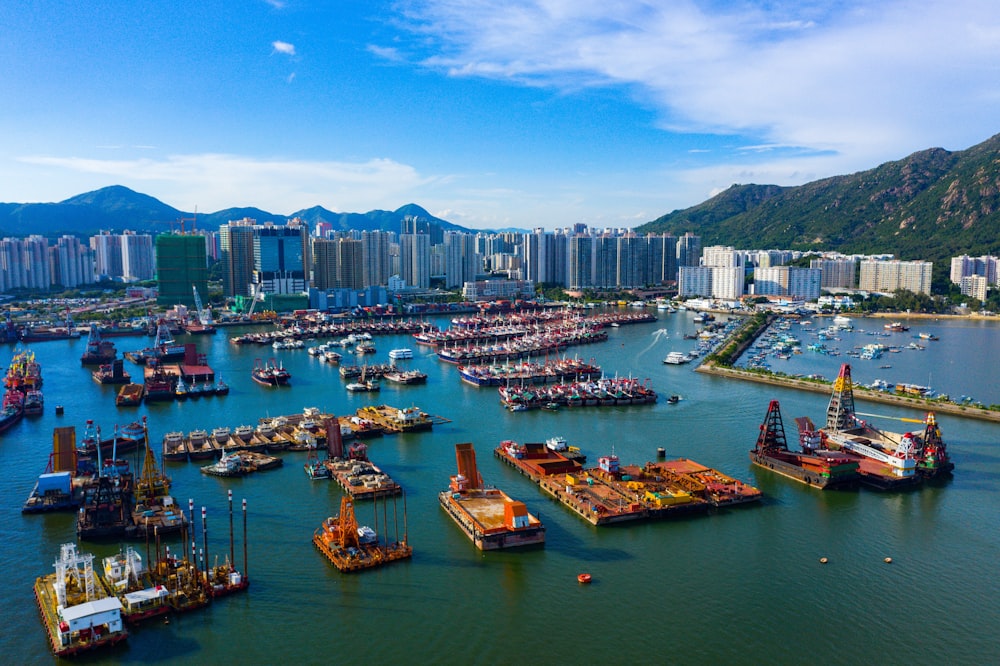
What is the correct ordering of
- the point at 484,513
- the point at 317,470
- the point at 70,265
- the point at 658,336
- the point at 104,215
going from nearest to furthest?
the point at 484,513, the point at 317,470, the point at 658,336, the point at 70,265, the point at 104,215

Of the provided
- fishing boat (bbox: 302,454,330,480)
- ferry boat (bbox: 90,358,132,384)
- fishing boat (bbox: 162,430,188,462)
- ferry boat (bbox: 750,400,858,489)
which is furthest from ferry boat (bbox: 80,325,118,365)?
ferry boat (bbox: 750,400,858,489)

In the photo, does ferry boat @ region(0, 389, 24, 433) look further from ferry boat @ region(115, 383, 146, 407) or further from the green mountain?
the green mountain

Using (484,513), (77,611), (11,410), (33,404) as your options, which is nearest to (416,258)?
(33,404)

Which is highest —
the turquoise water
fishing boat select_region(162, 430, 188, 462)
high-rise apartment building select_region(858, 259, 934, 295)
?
high-rise apartment building select_region(858, 259, 934, 295)

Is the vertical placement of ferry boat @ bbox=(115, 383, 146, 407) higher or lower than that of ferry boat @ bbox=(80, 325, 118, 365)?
lower

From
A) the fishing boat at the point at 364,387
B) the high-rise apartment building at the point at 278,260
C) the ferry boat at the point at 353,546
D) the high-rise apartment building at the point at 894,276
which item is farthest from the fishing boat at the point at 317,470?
the high-rise apartment building at the point at 894,276

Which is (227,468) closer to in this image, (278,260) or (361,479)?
(361,479)

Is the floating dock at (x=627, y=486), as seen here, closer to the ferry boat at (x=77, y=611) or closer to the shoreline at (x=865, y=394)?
the ferry boat at (x=77, y=611)
